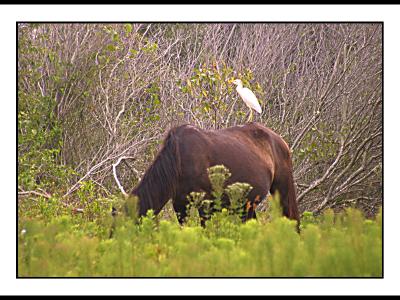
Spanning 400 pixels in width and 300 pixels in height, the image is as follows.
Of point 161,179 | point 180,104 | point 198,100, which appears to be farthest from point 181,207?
point 198,100

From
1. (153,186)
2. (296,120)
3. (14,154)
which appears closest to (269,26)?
(296,120)

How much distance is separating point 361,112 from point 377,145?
1.75 feet

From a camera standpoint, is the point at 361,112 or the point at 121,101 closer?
the point at 361,112

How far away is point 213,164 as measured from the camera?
742 centimetres

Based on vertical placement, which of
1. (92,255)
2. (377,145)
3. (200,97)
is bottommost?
(92,255)

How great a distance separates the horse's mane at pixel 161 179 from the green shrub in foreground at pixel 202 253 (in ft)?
3.42

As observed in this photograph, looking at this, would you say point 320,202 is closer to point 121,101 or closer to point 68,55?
point 121,101

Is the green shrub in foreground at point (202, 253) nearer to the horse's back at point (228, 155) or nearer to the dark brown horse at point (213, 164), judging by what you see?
the dark brown horse at point (213, 164)

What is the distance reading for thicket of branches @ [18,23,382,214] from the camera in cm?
916

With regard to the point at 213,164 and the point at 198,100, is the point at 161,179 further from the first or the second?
the point at 198,100

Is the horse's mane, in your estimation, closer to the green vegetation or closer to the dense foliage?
the dense foliage

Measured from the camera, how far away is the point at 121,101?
10.2 metres

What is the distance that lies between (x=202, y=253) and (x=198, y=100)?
17.1 ft

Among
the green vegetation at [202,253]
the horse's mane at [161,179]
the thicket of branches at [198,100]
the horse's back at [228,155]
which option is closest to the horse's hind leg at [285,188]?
the horse's back at [228,155]
